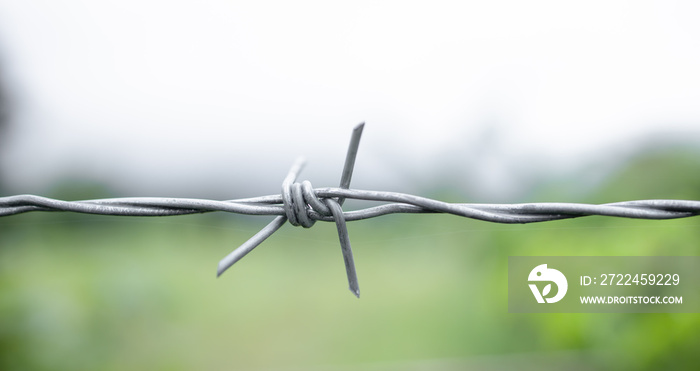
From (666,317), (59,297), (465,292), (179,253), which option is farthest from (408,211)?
(59,297)

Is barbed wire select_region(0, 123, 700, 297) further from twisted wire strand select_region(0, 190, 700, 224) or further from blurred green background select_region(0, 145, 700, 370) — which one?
blurred green background select_region(0, 145, 700, 370)

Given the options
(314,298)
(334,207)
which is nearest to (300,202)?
A: (334,207)

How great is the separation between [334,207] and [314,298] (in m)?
1.90

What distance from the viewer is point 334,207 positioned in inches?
19.3

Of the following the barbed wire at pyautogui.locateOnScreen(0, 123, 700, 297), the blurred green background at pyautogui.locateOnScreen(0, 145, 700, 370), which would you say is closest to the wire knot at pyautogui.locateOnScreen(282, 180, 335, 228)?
the barbed wire at pyautogui.locateOnScreen(0, 123, 700, 297)

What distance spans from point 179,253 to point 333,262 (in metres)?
0.83

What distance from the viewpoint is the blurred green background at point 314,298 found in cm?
206

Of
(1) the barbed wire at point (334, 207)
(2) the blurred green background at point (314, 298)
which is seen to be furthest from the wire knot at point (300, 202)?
(2) the blurred green background at point (314, 298)

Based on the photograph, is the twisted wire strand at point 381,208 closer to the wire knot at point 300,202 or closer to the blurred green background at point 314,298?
the wire knot at point 300,202

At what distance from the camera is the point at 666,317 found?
164cm

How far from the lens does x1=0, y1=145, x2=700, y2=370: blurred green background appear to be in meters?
2.06

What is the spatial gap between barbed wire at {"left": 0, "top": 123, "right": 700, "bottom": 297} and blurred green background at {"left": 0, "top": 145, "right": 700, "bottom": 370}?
141 cm

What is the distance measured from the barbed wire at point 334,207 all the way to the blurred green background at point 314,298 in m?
1.41

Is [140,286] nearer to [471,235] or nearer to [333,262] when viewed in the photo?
[333,262]
